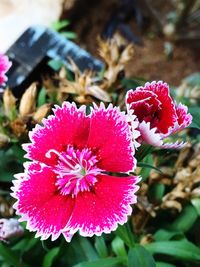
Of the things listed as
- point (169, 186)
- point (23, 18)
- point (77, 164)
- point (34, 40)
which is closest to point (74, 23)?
point (23, 18)

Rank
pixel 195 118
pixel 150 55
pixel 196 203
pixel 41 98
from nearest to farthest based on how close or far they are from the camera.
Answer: pixel 195 118
pixel 196 203
pixel 41 98
pixel 150 55

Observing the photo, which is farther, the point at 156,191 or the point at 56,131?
the point at 156,191

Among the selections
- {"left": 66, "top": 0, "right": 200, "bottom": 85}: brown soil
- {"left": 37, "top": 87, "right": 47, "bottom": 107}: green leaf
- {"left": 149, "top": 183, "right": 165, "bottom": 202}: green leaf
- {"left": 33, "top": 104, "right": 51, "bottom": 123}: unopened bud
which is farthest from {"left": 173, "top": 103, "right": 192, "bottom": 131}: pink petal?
{"left": 66, "top": 0, "right": 200, "bottom": 85}: brown soil

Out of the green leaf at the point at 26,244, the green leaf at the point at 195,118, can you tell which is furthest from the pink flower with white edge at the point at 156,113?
the green leaf at the point at 26,244

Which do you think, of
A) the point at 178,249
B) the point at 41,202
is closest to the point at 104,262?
the point at 178,249

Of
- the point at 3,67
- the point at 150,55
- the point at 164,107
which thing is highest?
the point at 3,67

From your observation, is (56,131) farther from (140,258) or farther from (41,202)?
(140,258)

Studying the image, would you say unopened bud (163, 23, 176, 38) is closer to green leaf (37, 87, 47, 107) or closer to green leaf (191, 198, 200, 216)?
green leaf (37, 87, 47, 107)
